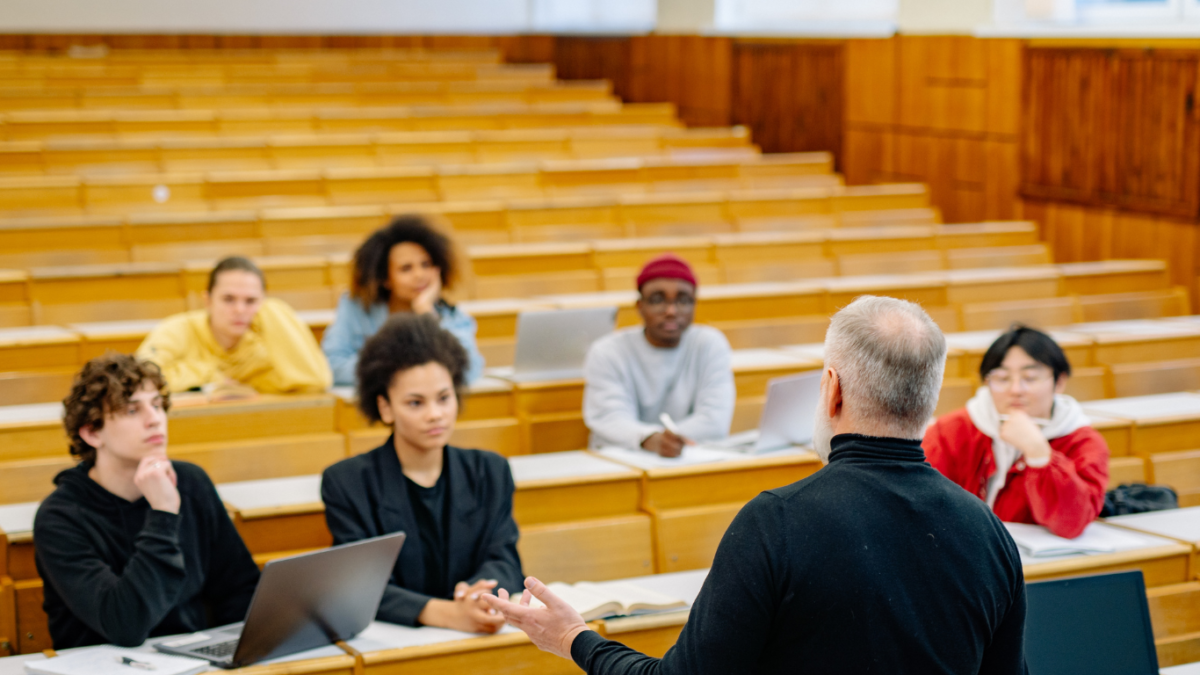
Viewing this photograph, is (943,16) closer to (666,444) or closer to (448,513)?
(666,444)

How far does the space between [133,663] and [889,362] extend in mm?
1040

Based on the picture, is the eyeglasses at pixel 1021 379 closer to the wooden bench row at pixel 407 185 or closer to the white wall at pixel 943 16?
the wooden bench row at pixel 407 185

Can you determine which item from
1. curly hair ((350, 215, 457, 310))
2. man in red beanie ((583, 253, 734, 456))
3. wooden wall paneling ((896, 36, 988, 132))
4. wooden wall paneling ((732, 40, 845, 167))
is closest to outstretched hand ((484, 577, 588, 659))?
man in red beanie ((583, 253, 734, 456))

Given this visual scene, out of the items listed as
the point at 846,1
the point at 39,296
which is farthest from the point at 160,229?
the point at 846,1

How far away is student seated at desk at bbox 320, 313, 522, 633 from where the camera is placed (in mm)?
1787

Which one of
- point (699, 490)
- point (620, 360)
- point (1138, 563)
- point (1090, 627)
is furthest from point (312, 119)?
point (1090, 627)

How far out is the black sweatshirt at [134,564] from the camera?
1.57 meters

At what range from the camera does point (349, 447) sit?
248 centimetres

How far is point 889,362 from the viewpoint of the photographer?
0.92 meters

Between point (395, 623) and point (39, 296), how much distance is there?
6.02 feet

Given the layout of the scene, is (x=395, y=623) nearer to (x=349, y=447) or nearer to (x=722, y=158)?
(x=349, y=447)

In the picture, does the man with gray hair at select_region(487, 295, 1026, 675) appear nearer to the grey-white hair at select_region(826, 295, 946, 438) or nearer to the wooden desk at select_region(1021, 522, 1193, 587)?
the grey-white hair at select_region(826, 295, 946, 438)

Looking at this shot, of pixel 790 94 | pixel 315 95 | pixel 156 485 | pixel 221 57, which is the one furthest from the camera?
pixel 221 57

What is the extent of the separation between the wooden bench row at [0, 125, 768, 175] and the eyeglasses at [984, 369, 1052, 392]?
9.93ft
